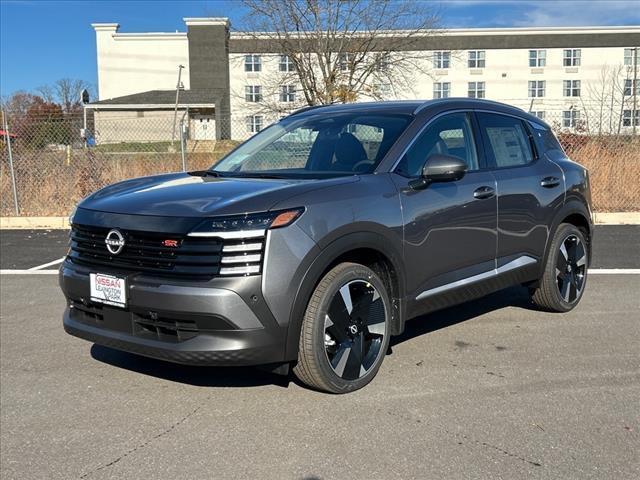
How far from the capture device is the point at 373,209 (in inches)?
148

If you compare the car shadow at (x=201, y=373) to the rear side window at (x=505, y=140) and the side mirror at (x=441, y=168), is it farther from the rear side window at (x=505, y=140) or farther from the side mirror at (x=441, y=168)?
the rear side window at (x=505, y=140)

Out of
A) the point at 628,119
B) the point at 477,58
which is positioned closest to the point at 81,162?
the point at 628,119

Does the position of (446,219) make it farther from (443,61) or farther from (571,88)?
(571,88)

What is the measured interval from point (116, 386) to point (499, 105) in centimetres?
366

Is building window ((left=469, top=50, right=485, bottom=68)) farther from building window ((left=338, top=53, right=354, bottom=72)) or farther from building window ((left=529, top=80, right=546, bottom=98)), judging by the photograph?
building window ((left=338, top=53, right=354, bottom=72))

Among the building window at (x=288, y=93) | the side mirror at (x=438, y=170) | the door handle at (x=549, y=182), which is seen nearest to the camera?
the side mirror at (x=438, y=170)

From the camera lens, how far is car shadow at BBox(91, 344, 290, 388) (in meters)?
4.07

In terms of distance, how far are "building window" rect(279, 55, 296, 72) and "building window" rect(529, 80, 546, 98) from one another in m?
36.6

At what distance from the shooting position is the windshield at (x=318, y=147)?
4.20 metres

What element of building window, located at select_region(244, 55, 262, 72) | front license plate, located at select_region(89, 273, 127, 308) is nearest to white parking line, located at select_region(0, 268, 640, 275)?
front license plate, located at select_region(89, 273, 127, 308)

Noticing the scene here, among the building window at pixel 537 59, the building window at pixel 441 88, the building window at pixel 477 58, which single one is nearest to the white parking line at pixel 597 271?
the building window at pixel 441 88

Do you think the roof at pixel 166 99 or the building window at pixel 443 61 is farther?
the building window at pixel 443 61

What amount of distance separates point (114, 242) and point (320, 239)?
114cm

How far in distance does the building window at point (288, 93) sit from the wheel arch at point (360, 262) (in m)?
25.8
